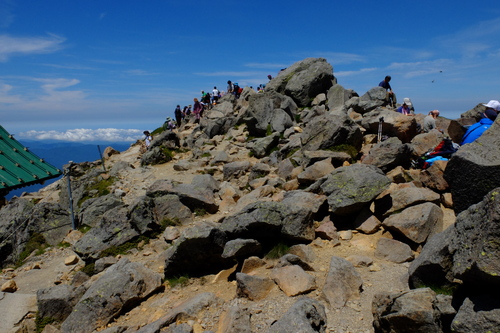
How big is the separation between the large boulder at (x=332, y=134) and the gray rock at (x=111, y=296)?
38.6ft

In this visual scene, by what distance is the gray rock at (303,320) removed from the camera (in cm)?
621

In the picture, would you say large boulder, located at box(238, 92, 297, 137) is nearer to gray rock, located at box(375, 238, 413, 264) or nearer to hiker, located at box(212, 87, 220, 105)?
hiker, located at box(212, 87, 220, 105)

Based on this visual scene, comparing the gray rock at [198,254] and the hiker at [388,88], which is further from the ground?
the hiker at [388,88]

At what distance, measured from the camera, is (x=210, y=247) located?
10836 millimetres

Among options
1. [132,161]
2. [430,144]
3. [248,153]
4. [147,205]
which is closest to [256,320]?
[147,205]

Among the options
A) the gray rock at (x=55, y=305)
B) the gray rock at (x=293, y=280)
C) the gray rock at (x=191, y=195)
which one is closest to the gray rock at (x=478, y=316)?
the gray rock at (x=293, y=280)

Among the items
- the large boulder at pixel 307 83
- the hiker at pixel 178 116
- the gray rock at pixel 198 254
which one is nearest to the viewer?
the gray rock at pixel 198 254

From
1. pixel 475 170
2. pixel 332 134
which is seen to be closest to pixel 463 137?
pixel 475 170

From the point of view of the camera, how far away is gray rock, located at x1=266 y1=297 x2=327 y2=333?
621 cm

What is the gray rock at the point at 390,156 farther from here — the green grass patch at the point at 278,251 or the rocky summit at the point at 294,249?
the green grass patch at the point at 278,251

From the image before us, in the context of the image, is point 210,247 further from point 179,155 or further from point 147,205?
point 179,155

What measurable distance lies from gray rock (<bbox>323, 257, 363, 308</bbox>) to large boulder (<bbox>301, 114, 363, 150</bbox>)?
1116 centimetres

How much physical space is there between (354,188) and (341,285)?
13.7ft

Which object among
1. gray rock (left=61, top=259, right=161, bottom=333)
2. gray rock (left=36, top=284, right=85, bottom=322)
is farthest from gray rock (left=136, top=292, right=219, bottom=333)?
gray rock (left=36, top=284, right=85, bottom=322)
